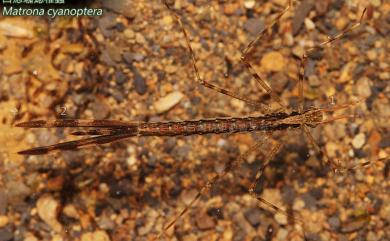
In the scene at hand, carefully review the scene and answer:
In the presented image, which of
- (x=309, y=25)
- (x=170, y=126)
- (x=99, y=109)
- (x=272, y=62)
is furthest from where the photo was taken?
(x=309, y=25)

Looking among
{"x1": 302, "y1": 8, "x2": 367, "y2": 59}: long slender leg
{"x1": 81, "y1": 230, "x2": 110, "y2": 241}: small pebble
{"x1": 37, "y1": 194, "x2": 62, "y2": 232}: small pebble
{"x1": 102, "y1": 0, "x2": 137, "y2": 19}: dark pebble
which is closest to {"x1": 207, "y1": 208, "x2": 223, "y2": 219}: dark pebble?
{"x1": 81, "y1": 230, "x2": 110, "y2": 241}: small pebble

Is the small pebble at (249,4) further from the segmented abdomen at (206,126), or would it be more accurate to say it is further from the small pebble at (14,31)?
the small pebble at (14,31)

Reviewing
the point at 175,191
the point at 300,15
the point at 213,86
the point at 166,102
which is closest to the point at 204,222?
the point at 175,191

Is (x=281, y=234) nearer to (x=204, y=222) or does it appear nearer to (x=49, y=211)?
(x=204, y=222)

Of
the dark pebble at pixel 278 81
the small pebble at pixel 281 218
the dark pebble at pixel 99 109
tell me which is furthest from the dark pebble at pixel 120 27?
the small pebble at pixel 281 218

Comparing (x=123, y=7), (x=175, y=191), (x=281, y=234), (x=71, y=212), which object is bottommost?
(x=281, y=234)

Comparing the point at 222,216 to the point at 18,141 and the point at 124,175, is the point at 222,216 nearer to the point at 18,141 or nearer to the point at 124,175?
the point at 124,175
